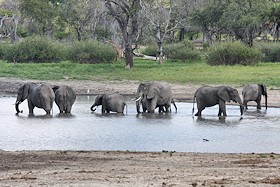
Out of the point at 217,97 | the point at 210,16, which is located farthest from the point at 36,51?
the point at 217,97

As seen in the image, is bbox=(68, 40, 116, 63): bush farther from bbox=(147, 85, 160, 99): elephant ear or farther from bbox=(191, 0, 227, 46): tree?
bbox=(147, 85, 160, 99): elephant ear

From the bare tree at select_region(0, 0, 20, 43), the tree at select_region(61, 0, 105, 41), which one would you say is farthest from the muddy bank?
the bare tree at select_region(0, 0, 20, 43)

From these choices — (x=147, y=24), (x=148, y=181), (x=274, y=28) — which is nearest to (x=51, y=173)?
(x=148, y=181)

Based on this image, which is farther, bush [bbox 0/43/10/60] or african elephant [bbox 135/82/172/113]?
bush [bbox 0/43/10/60]

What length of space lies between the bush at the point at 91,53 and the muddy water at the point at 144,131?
859 inches

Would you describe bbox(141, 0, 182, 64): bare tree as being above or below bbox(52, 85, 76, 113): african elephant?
above

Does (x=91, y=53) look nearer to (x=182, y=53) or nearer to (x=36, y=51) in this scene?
(x=36, y=51)

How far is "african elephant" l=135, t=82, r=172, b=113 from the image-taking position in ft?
88.4

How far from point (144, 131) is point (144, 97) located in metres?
6.19

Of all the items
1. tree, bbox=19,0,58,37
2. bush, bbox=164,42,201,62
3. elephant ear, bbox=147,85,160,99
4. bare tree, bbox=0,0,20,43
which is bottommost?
elephant ear, bbox=147,85,160,99

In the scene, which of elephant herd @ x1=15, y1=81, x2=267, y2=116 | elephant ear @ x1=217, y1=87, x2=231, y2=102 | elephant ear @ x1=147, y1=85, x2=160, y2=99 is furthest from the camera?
elephant ear @ x1=147, y1=85, x2=160, y2=99

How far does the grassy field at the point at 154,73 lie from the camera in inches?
1473

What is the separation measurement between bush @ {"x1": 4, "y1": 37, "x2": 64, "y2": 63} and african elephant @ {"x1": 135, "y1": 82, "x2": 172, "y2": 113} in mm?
26181

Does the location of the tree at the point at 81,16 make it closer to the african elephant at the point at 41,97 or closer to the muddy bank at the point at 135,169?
the african elephant at the point at 41,97
